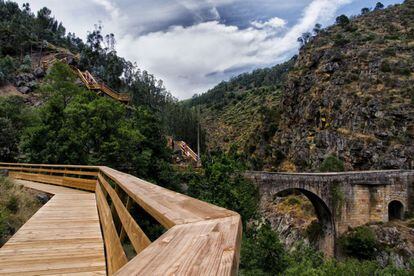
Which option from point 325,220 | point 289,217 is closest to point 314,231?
point 325,220

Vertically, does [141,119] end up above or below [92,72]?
below

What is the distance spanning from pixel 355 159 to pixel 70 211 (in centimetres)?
2750

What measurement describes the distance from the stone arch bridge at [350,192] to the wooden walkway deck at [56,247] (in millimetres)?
16619

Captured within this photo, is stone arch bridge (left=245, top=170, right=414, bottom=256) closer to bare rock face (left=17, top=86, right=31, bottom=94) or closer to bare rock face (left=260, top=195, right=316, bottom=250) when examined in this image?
bare rock face (left=260, top=195, right=316, bottom=250)

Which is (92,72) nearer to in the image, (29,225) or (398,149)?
(398,149)

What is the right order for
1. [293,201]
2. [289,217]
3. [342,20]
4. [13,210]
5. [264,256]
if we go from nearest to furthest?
[13,210] → [264,256] → [289,217] → [293,201] → [342,20]

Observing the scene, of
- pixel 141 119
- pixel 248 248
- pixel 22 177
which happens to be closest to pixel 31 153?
pixel 22 177

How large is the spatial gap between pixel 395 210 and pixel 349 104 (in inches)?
518

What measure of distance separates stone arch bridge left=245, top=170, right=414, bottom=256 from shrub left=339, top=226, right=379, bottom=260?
3.45 ft

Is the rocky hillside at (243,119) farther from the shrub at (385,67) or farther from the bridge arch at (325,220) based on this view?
the bridge arch at (325,220)

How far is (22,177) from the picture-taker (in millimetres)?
14469

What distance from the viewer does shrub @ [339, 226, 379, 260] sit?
18.0 metres

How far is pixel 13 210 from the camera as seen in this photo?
20.7ft

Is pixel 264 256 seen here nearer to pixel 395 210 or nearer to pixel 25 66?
pixel 395 210
